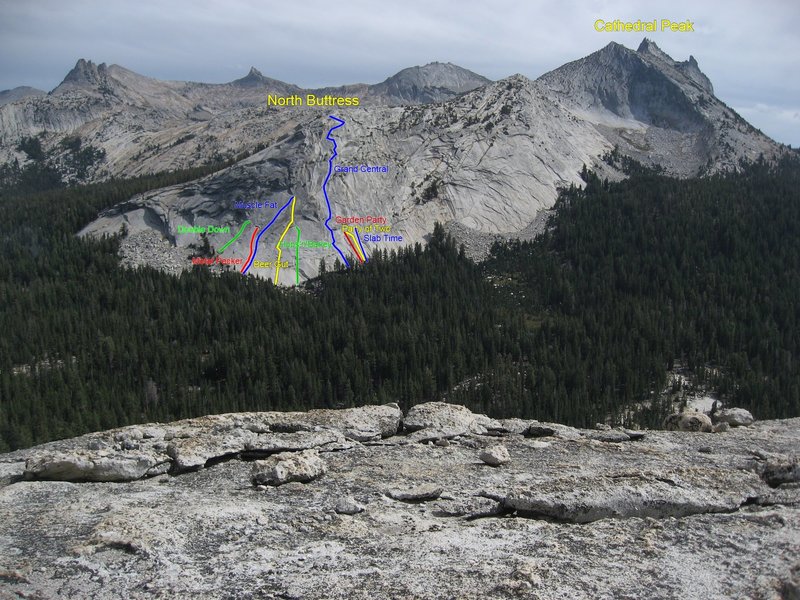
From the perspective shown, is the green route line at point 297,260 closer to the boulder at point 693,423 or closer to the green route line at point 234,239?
the green route line at point 234,239

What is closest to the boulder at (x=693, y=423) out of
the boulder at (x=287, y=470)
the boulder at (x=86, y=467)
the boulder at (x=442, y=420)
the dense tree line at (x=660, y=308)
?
the boulder at (x=442, y=420)

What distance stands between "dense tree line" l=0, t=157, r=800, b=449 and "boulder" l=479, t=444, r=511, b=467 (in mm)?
78435

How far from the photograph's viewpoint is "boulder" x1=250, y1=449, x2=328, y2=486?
27469 millimetres

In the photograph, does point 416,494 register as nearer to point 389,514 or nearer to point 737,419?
point 389,514

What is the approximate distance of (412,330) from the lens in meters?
138

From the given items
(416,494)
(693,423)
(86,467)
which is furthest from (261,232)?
(416,494)

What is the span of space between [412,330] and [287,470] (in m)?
111

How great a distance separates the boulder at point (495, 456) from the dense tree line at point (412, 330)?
78435 mm

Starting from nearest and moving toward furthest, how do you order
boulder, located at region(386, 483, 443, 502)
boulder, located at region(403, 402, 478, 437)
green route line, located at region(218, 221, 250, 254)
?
boulder, located at region(386, 483, 443, 502)
boulder, located at region(403, 402, 478, 437)
green route line, located at region(218, 221, 250, 254)

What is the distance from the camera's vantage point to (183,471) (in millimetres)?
29344

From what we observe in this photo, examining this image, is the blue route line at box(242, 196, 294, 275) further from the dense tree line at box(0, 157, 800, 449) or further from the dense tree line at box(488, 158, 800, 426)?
the dense tree line at box(488, 158, 800, 426)

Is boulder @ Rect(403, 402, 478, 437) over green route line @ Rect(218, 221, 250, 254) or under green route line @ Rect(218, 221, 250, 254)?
under

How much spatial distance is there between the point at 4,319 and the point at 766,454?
140882mm

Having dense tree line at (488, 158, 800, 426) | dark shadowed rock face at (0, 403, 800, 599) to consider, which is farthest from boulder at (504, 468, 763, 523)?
dense tree line at (488, 158, 800, 426)
